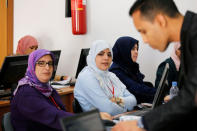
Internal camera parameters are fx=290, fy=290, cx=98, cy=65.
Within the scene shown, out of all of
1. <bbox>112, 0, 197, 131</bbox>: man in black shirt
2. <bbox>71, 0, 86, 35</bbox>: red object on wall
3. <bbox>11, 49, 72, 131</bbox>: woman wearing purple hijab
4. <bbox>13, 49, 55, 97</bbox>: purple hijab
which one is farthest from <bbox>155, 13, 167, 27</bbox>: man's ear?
<bbox>71, 0, 86, 35</bbox>: red object on wall

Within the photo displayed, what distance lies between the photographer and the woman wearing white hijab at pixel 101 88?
2.31 metres

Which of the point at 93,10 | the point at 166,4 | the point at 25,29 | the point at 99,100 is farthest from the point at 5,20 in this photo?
the point at 166,4

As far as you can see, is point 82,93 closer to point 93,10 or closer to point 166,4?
point 166,4

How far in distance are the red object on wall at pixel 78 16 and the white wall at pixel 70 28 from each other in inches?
5.4

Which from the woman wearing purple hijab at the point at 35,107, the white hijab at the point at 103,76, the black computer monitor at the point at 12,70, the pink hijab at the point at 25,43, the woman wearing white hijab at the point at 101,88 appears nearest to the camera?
the woman wearing purple hijab at the point at 35,107

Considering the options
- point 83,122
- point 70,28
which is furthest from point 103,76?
point 70,28

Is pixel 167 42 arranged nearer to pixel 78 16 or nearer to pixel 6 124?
pixel 6 124

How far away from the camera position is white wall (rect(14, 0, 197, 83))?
3621 millimetres

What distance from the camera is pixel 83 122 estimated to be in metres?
1.04

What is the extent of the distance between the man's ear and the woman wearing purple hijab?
0.99 m

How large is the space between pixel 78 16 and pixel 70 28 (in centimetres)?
46

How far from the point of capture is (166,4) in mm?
1185

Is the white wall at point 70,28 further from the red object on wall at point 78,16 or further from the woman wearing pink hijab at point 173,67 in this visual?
the woman wearing pink hijab at point 173,67

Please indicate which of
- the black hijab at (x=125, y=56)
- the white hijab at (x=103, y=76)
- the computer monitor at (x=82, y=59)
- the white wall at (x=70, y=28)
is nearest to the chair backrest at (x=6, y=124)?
the white hijab at (x=103, y=76)
